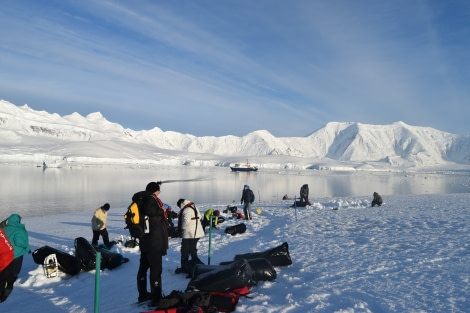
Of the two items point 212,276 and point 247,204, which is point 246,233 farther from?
point 212,276

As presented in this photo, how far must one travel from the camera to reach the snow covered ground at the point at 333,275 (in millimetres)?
4508

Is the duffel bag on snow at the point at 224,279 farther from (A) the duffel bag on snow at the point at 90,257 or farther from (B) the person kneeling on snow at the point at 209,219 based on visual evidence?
(B) the person kneeling on snow at the point at 209,219

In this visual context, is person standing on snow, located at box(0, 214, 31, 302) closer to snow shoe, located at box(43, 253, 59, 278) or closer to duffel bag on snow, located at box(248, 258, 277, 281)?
snow shoe, located at box(43, 253, 59, 278)

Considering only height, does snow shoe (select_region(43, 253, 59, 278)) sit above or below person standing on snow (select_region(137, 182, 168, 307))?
below

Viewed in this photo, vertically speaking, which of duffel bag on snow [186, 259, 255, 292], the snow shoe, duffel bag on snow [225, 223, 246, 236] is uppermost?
duffel bag on snow [186, 259, 255, 292]

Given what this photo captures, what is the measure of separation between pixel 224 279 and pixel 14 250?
3.06m

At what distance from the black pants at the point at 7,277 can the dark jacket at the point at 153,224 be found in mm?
1953

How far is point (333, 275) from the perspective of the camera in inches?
225

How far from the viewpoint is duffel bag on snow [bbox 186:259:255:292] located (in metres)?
4.66

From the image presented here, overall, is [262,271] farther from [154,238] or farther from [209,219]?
[209,219]

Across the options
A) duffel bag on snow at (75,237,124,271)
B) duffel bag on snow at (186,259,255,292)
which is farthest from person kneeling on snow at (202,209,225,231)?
duffel bag on snow at (186,259,255,292)

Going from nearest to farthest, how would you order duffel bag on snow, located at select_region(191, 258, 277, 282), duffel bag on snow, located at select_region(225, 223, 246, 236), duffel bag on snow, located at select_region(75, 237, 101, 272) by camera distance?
1. duffel bag on snow, located at select_region(191, 258, 277, 282)
2. duffel bag on snow, located at select_region(75, 237, 101, 272)
3. duffel bag on snow, located at select_region(225, 223, 246, 236)

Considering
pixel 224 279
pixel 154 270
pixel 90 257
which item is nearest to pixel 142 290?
pixel 154 270

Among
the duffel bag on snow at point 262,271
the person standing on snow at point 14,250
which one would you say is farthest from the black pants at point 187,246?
the person standing on snow at point 14,250
